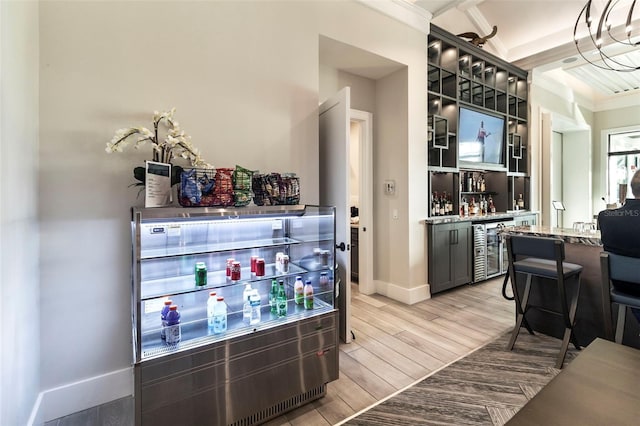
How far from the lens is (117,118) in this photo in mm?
1978

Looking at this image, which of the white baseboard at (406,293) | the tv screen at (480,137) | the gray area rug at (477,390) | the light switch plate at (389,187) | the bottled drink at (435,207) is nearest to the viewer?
the gray area rug at (477,390)

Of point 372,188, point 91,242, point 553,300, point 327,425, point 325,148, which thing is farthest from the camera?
point 372,188

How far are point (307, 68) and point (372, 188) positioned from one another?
5.86ft

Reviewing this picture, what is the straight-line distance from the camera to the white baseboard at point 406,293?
144 inches

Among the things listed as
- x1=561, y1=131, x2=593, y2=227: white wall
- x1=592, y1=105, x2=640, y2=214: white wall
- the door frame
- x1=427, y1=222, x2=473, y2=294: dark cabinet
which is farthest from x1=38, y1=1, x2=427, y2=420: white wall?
x1=592, y1=105, x2=640, y2=214: white wall

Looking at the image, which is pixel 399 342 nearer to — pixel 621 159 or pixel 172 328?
pixel 172 328

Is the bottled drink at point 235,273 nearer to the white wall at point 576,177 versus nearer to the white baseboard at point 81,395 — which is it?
the white baseboard at point 81,395

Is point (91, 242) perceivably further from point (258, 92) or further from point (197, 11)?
point (197, 11)

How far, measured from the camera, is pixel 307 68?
9.04 feet

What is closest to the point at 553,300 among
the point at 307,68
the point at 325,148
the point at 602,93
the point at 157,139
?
the point at 325,148

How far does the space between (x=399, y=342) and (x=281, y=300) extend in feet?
4.44

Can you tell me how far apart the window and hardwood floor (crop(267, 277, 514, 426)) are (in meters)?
5.92

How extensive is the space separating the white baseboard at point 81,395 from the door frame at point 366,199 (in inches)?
110

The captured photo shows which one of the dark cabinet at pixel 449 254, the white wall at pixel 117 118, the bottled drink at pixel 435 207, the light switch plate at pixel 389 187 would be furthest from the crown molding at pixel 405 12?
the dark cabinet at pixel 449 254
